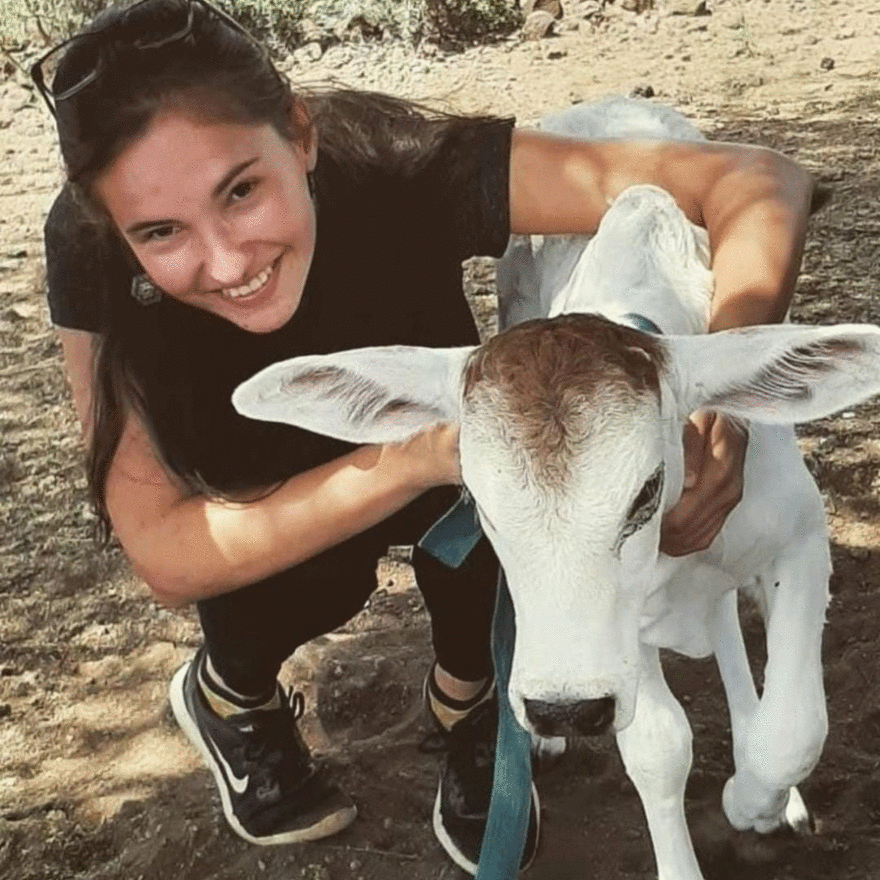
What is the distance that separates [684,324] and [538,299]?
875 mm

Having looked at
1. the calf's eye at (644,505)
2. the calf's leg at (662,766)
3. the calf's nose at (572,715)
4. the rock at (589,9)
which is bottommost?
the rock at (589,9)

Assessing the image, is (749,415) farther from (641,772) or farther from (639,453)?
(641,772)

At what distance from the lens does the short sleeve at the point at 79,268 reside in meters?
2.92

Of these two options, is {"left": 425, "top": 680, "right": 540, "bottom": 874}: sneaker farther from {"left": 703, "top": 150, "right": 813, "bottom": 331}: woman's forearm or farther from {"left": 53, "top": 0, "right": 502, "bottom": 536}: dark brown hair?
{"left": 703, "top": 150, "right": 813, "bottom": 331}: woman's forearm

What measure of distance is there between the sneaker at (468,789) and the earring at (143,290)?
4.37ft

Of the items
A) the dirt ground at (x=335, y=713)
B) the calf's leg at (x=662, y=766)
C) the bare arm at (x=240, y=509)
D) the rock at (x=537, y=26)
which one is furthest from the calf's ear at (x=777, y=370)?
the rock at (x=537, y=26)

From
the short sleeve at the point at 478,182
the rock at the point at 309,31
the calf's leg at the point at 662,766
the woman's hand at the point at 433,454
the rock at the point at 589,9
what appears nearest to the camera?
the woman's hand at the point at 433,454

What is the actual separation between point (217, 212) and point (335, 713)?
172cm

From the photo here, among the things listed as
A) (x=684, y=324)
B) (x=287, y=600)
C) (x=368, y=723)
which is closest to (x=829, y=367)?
(x=684, y=324)

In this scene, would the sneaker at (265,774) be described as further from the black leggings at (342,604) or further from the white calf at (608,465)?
the white calf at (608,465)

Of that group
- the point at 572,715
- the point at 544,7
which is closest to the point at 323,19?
the point at 544,7

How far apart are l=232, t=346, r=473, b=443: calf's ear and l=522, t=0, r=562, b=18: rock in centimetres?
807

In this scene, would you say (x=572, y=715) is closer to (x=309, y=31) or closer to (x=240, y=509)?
(x=240, y=509)

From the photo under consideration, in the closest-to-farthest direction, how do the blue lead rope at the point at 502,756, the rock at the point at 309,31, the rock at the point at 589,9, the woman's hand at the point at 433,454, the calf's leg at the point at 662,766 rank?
the woman's hand at the point at 433,454 → the blue lead rope at the point at 502,756 → the calf's leg at the point at 662,766 → the rock at the point at 589,9 → the rock at the point at 309,31
